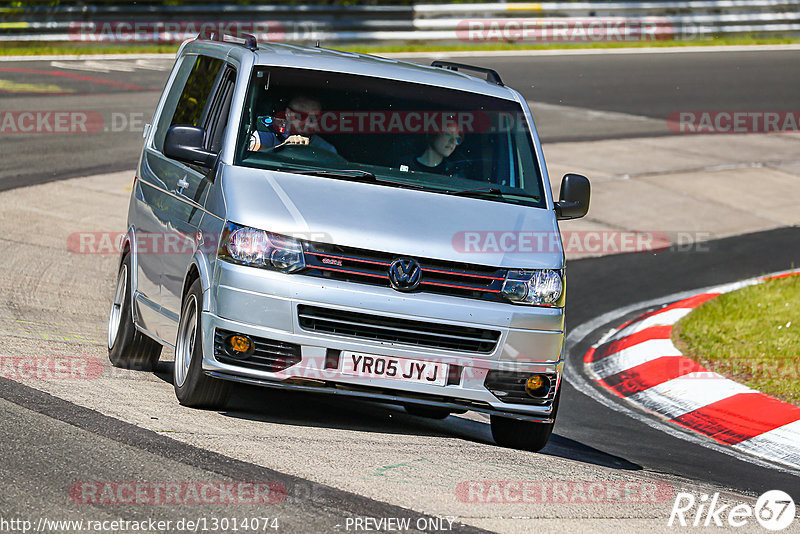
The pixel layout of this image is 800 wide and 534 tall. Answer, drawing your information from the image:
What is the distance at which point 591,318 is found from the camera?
1172 centimetres

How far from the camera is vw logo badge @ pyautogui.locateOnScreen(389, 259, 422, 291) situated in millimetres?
6340

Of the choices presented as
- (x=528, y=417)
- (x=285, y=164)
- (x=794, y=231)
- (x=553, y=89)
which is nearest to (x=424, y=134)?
(x=285, y=164)

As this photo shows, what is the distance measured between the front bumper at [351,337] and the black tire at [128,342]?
5.82 ft

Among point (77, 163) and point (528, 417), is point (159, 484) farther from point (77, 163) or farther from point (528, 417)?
point (77, 163)

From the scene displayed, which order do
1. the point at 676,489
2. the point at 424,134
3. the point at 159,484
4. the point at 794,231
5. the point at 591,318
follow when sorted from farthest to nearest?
the point at 794,231 → the point at 591,318 → the point at 424,134 → the point at 676,489 → the point at 159,484

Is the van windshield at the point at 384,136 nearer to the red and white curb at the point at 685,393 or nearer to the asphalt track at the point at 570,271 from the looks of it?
the asphalt track at the point at 570,271

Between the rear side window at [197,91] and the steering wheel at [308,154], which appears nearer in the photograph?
the steering wheel at [308,154]

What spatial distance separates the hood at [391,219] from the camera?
6371mm

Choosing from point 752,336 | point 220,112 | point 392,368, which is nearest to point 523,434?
point 392,368

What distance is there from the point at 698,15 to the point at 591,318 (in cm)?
2204
